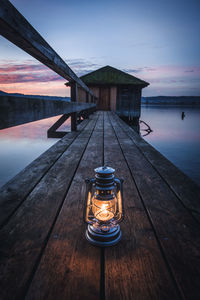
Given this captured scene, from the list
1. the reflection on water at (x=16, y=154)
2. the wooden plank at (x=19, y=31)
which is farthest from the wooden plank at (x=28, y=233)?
the reflection on water at (x=16, y=154)

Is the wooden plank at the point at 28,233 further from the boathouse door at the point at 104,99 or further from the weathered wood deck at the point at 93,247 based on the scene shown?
the boathouse door at the point at 104,99

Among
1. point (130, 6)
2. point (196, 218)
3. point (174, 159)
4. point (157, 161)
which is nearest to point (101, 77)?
point (130, 6)

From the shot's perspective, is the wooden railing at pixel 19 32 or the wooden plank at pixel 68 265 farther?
the wooden railing at pixel 19 32

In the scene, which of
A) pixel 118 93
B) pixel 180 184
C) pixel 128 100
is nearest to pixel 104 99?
pixel 118 93

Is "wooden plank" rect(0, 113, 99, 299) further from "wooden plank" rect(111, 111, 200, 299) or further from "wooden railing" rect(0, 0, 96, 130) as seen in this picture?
"wooden railing" rect(0, 0, 96, 130)

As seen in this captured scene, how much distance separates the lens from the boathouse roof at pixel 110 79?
55.4ft

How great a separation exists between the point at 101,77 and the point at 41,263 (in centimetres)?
1896

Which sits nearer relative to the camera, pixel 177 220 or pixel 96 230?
pixel 96 230

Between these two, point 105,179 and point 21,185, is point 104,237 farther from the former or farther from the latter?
point 21,185

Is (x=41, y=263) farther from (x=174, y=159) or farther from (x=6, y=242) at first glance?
(x=174, y=159)

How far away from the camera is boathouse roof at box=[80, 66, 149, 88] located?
16872 mm

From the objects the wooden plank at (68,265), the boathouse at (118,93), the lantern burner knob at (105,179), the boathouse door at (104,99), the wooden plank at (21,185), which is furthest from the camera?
the boathouse door at (104,99)

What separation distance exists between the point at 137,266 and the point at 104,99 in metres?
18.0

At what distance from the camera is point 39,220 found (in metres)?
1.25
